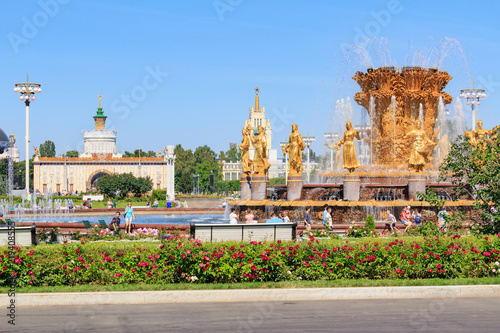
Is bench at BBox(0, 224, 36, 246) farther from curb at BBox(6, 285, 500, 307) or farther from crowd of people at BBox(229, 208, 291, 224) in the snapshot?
crowd of people at BBox(229, 208, 291, 224)

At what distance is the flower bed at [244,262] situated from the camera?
1172cm

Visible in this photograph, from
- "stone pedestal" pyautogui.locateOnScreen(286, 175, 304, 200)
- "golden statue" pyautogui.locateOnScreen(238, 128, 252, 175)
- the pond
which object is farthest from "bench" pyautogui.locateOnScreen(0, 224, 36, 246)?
the pond

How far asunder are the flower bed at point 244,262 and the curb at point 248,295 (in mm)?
753

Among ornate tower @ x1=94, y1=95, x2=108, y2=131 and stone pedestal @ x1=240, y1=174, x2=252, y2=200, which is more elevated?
ornate tower @ x1=94, y1=95, x2=108, y2=131

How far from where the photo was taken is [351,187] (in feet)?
88.0

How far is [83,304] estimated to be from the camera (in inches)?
421

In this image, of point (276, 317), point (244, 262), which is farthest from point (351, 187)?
point (276, 317)

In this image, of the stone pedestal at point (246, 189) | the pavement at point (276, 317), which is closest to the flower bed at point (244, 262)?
the pavement at point (276, 317)

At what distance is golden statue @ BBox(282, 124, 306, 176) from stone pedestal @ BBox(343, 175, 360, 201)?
2.42 metres

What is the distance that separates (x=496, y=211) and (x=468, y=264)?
10.8 feet

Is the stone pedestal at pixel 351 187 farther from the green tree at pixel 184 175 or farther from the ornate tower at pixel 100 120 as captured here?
the ornate tower at pixel 100 120

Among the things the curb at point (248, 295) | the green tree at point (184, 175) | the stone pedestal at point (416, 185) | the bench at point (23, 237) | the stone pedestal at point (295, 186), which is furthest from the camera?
the green tree at point (184, 175)

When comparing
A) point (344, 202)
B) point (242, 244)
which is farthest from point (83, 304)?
point (344, 202)

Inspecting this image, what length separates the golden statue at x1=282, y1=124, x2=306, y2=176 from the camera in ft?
91.4
